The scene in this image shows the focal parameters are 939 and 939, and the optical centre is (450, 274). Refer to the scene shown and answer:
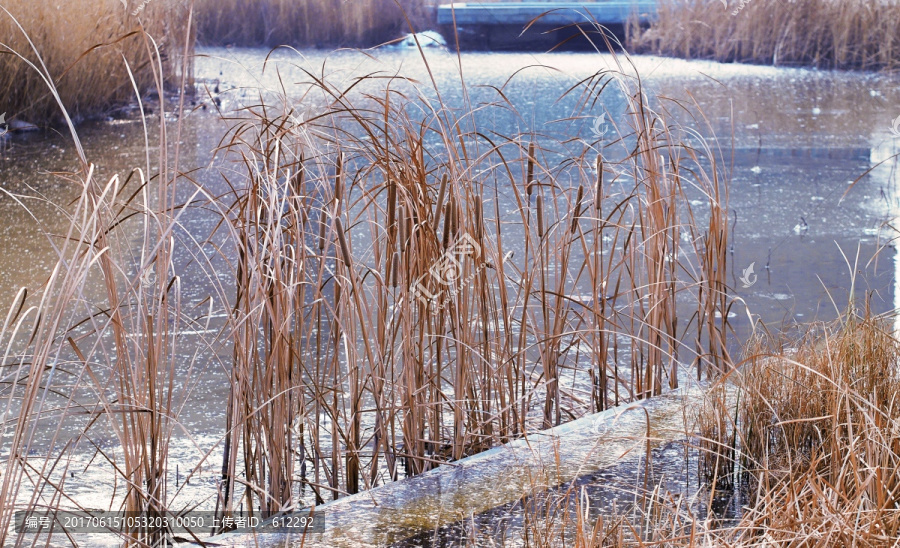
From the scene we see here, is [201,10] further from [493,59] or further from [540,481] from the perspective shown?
[540,481]

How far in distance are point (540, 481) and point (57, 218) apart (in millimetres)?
3244

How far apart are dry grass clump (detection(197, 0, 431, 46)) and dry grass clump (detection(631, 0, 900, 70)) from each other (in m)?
3.80

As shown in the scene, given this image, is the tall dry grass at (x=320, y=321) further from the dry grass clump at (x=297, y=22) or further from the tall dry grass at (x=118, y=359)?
the dry grass clump at (x=297, y=22)

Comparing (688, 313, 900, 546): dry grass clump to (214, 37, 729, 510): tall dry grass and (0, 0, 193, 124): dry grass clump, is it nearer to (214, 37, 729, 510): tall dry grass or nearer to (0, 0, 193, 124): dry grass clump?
(214, 37, 729, 510): tall dry grass

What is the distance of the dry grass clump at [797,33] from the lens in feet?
33.3

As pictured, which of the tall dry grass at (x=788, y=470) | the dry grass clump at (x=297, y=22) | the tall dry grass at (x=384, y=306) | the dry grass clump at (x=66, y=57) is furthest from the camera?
the dry grass clump at (x=297, y=22)

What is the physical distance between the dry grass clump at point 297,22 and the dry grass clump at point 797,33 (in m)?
3.80

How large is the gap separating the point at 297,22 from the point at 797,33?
20.8 ft

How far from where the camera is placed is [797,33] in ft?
35.1

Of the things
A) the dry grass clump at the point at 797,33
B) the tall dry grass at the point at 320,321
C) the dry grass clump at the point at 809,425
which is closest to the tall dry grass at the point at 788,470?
the dry grass clump at the point at 809,425

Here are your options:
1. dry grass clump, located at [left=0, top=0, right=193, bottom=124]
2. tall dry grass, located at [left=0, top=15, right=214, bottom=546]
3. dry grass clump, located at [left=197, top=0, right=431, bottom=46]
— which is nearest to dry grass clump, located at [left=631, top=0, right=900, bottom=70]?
dry grass clump, located at [left=197, top=0, right=431, bottom=46]

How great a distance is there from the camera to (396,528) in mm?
1188

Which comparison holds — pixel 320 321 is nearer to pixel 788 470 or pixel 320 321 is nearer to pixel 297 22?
pixel 788 470

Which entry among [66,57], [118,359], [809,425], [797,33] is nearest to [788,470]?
[809,425]
